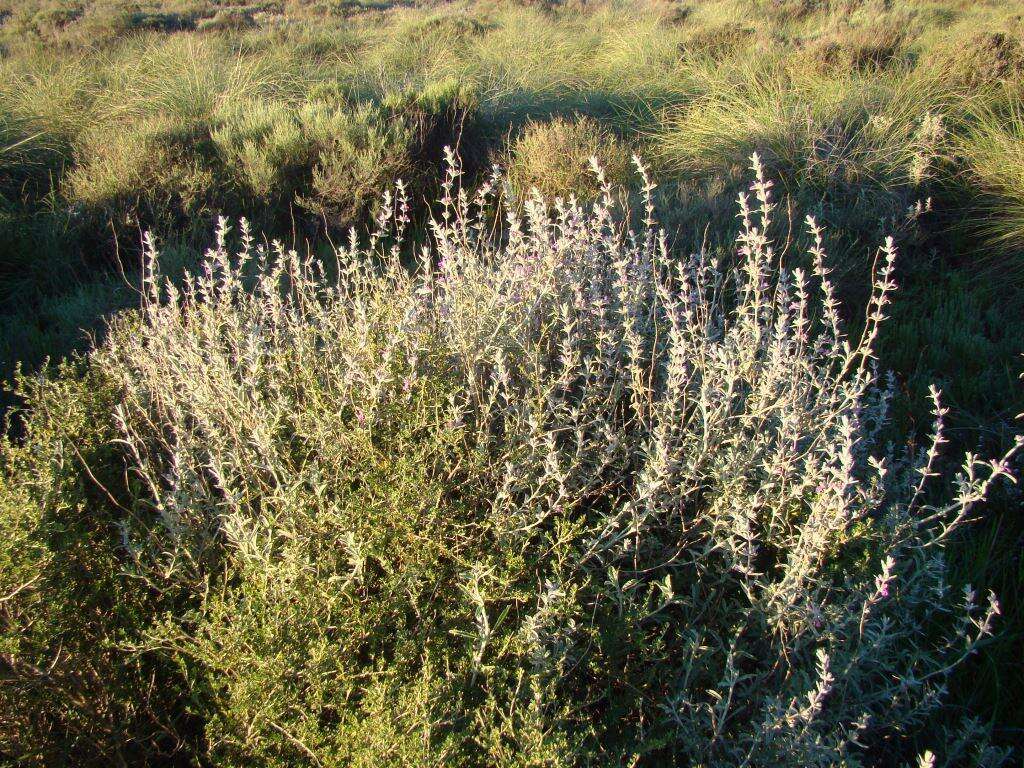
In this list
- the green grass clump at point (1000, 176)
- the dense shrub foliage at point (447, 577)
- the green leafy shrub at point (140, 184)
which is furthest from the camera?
the green leafy shrub at point (140, 184)

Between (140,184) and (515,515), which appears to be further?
(140,184)

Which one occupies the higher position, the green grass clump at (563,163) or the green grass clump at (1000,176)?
the green grass clump at (563,163)

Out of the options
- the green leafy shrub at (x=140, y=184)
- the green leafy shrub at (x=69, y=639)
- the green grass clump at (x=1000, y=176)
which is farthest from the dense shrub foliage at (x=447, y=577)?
the green grass clump at (x=1000, y=176)

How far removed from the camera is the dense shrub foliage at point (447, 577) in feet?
5.23

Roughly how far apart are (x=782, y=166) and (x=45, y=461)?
18.5ft

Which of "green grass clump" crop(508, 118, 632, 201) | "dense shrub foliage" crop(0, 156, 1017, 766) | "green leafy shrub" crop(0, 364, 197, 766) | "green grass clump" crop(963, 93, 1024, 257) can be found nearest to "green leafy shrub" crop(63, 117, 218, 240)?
"green grass clump" crop(508, 118, 632, 201)

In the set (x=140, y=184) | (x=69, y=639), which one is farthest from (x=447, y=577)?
(x=140, y=184)

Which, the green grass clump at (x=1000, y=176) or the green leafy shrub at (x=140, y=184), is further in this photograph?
the green leafy shrub at (x=140, y=184)

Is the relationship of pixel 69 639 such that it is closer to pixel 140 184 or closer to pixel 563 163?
pixel 140 184

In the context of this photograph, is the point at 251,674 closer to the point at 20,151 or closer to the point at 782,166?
the point at 782,166

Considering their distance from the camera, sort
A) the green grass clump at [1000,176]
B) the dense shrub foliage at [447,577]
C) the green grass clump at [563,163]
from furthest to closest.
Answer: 1. the green grass clump at [563,163]
2. the green grass clump at [1000,176]
3. the dense shrub foliage at [447,577]

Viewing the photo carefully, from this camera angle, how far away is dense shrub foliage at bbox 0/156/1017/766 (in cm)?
159

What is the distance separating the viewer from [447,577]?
189 cm

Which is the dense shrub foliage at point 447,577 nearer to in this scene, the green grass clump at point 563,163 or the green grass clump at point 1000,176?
the green grass clump at point 563,163
